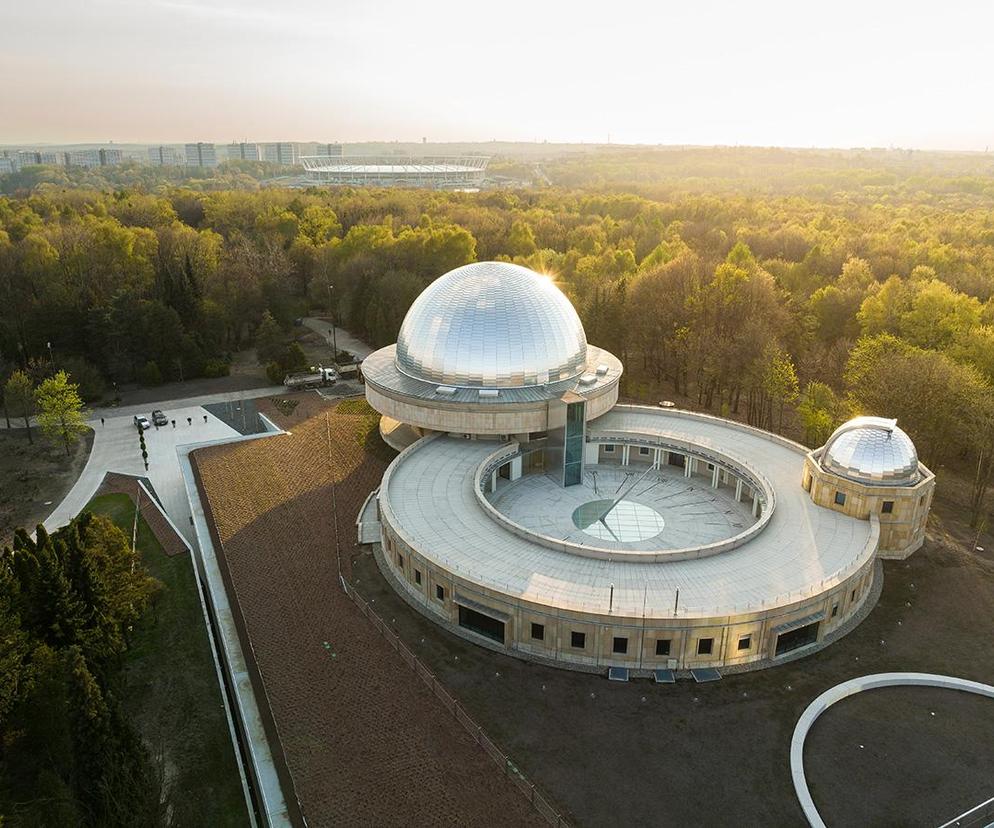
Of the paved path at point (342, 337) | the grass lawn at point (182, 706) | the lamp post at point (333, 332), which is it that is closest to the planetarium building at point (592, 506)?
the grass lawn at point (182, 706)

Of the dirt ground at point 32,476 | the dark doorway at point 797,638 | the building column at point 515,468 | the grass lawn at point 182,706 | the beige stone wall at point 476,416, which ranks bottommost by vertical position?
the grass lawn at point 182,706

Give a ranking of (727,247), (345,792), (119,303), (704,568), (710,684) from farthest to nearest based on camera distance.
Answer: (727,247)
(119,303)
(704,568)
(710,684)
(345,792)

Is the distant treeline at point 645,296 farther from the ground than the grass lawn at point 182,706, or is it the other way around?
the distant treeline at point 645,296

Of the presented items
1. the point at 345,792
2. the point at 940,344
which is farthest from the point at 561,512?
the point at 940,344

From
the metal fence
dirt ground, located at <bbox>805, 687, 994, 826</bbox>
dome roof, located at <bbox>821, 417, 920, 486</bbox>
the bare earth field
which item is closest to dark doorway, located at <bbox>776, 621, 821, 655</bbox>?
the bare earth field

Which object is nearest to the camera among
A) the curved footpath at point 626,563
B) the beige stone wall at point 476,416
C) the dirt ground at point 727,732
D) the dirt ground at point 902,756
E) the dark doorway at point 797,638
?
the dirt ground at point 727,732

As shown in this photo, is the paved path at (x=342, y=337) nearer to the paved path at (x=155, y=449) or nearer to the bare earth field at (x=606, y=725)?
the paved path at (x=155, y=449)

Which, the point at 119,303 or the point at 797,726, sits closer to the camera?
the point at 797,726

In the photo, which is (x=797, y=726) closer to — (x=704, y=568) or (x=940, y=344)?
(x=704, y=568)
